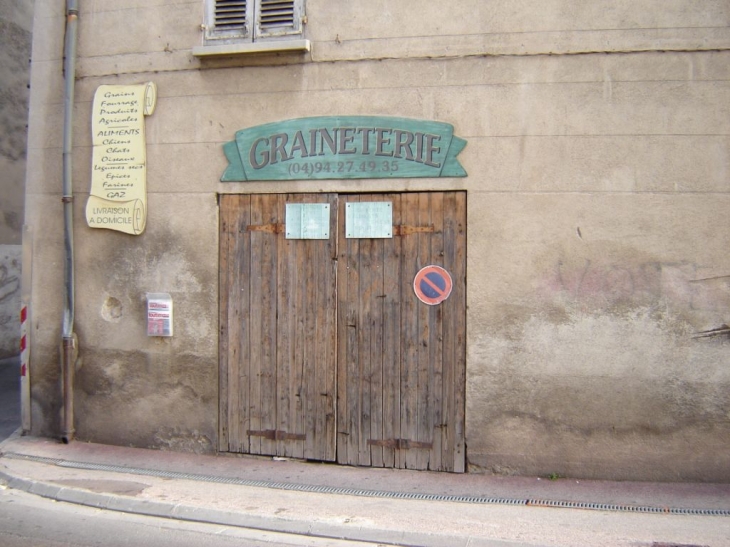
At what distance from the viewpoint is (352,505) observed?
5.55 metres

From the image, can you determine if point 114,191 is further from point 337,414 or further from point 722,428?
point 722,428

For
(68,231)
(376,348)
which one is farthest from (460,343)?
(68,231)

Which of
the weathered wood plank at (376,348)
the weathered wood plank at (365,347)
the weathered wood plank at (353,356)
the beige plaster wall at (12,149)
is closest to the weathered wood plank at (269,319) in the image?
the weathered wood plank at (353,356)

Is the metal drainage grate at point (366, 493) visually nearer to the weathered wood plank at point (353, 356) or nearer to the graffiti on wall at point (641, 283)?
the weathered wood plank at point (353, 356)

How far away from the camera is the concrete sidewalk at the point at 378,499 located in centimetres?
497

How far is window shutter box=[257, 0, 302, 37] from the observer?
664cm

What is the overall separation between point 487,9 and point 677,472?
431 cm

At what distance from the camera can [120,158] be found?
704 cm

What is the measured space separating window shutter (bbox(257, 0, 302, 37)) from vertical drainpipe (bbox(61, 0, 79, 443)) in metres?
1.99

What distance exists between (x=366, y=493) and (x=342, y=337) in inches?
55.4

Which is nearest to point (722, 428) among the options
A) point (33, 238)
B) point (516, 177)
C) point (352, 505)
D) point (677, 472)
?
point (677, 472)

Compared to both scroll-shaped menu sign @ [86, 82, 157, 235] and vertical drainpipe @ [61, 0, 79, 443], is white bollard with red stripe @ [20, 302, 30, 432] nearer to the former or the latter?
vertical drainpipe @ [61, 0, 79, 443]

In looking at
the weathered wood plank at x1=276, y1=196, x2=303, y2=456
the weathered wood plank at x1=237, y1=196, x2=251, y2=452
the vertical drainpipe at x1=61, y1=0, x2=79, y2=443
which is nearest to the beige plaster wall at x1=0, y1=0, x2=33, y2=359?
the vertical drainpipe at x1=61, y1=0, x2=79, y2=443

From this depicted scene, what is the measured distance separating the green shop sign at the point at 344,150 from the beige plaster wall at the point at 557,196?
11 centimetres
